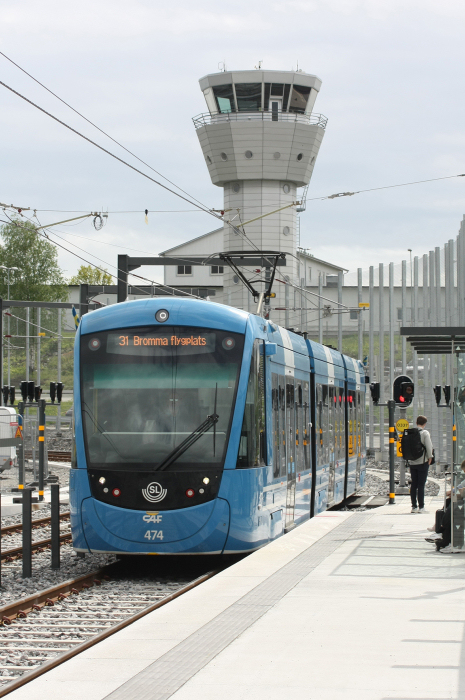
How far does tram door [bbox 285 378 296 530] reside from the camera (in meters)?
13.3

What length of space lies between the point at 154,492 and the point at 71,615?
82.8 inches

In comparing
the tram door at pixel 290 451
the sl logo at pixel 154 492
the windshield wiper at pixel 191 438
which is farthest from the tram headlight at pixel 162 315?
the tram door at pixel 290 451

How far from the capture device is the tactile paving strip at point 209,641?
17.6ft

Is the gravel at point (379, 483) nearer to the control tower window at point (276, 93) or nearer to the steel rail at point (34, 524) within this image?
the steel rail at point (34, 524)

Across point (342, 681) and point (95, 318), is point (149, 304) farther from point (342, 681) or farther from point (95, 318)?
point (342, 681)

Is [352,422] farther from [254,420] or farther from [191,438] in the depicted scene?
[191,438]

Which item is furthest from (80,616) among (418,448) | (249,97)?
(249,97)

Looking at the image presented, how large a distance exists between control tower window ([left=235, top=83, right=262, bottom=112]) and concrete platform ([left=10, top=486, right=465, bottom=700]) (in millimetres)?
48038

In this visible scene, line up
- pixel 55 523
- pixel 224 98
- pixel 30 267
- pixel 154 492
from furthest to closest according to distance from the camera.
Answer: pixel 30 267
pixel 224 98
pixel 55 523
pixel 154 492

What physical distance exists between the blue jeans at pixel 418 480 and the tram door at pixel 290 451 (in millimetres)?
3120

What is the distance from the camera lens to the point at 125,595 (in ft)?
32.6

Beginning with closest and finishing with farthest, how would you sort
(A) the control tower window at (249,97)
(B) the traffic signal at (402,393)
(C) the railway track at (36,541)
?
(C) the railway track at (36,541) < (B) the traffic signal at (402,393) < (A) the control tower window at (249,97)

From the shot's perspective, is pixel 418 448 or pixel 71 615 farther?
pixel 418 448

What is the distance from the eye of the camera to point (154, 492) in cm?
1066
